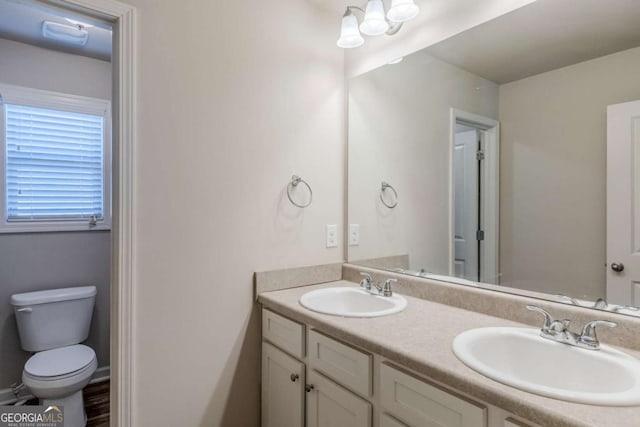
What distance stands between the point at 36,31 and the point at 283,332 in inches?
93.0

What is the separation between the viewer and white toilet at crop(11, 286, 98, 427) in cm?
185

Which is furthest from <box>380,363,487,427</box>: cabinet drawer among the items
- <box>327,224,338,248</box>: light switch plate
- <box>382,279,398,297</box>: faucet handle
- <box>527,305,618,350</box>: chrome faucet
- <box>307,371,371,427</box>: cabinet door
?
<box>327,224,338,248</box>: light switch plate

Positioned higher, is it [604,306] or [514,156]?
[514,156]

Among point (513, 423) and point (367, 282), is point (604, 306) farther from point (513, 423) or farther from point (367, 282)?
point (367, 282)

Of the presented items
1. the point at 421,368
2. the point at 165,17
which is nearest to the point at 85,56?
the point at 165,17

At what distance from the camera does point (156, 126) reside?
4.55ft

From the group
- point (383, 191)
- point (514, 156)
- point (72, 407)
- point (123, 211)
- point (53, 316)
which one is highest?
point (514, 156)

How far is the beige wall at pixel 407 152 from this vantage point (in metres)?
1.66

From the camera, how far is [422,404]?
940 mm

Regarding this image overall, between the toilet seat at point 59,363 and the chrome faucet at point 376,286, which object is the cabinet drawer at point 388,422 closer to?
the chrome faucet at point 376,286

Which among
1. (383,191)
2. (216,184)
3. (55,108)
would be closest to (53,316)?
→ (55,108)

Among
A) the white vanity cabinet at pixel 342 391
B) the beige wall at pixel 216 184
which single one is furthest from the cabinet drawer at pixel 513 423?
the beige wall at pixel 216 184

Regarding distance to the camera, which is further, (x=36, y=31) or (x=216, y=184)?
(x=36, y=31)

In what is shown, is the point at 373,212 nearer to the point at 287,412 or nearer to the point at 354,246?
the point at 354,246
